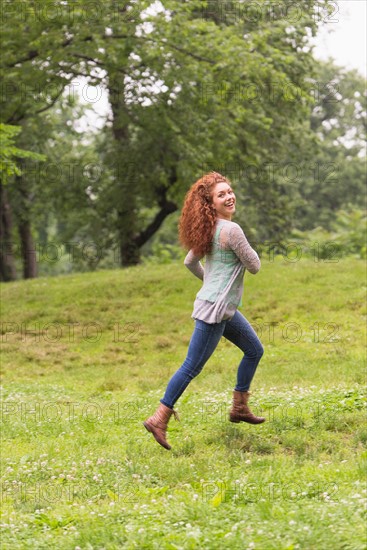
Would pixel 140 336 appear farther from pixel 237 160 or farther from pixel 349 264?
pixel 237 160

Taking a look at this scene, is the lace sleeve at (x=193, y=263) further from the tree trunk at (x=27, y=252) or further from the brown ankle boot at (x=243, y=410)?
the tree trunk at (x=27, y=252)

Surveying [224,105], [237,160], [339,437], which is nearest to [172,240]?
[237,160]

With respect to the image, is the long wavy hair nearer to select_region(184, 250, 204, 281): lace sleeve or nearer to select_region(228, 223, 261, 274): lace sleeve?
select_region(184, 250, 204, 281): lace sleeve

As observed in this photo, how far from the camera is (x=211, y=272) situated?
23.9ft

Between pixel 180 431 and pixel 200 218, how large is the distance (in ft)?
8.29

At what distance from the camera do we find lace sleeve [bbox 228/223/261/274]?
7020 millimetres

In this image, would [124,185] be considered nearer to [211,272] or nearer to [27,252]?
[27,252]

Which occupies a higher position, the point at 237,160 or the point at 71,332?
the point at 237,160

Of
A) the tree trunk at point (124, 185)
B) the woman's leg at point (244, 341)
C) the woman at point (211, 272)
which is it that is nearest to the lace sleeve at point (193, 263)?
the woman at point (211, 272)

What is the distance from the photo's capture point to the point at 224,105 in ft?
67.5

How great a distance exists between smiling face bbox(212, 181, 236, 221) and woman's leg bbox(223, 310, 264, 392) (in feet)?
3.22

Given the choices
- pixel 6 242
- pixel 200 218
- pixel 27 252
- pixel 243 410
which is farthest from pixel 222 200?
pixel 27 252

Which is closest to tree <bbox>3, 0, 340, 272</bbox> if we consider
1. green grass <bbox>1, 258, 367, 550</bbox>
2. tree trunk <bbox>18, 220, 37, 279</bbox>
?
green grass <bbox>1, 258, 367, 550</bbox>

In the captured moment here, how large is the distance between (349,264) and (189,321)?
5.92 meters
